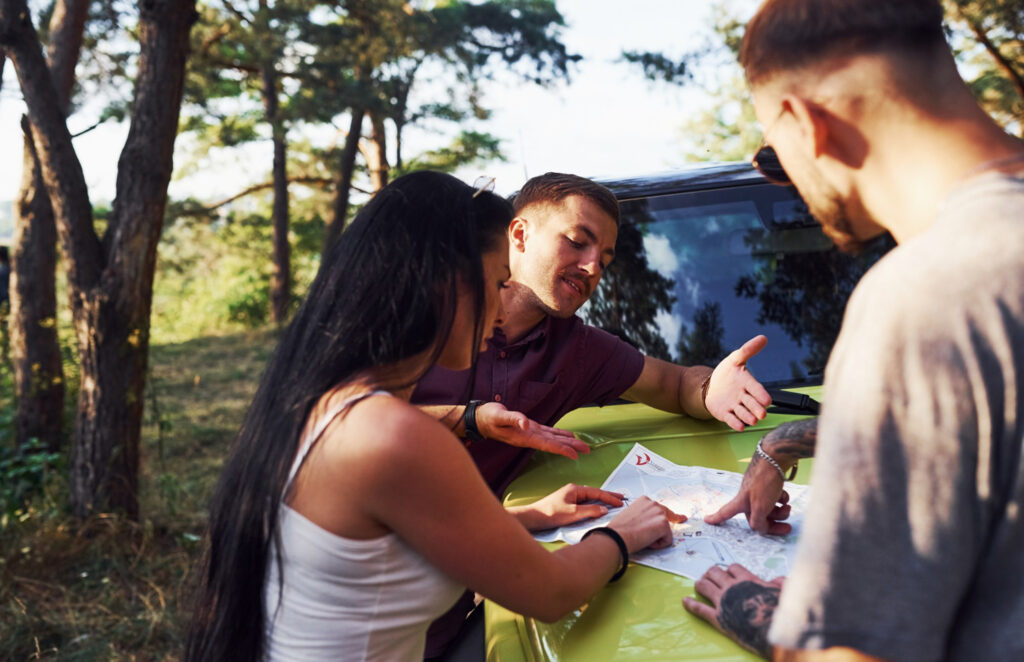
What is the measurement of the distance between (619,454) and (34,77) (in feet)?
12.0


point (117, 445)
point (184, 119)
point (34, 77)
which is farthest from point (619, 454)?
point (184, 119)

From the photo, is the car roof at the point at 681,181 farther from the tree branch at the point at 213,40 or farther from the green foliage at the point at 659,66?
the tree branch at the point at 213,40

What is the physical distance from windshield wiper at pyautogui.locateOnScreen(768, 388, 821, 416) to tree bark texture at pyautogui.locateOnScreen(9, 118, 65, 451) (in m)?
4.92

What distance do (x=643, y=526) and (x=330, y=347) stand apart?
2.36 feet

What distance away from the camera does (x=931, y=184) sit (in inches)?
36.7

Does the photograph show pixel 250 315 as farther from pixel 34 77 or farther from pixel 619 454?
pixel 619 454

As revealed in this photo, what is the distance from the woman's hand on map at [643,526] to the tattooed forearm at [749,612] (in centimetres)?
30

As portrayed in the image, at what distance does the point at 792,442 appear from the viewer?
1.72 meters

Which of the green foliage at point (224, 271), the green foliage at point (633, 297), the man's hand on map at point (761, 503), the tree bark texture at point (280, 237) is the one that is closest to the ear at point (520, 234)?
the green foliage at point (633, 297)

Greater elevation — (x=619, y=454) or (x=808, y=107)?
(x=808, y=107)

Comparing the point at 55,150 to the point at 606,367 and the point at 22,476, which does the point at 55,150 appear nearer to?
the point at 22,476

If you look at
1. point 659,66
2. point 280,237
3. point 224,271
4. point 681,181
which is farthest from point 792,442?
point 224,271

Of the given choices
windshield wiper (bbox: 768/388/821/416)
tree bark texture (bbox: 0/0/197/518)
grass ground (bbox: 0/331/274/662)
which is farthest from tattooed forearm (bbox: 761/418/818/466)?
tree bark texture (bbox: 0/0/197/518)

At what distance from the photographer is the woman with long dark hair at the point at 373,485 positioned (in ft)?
4.52
